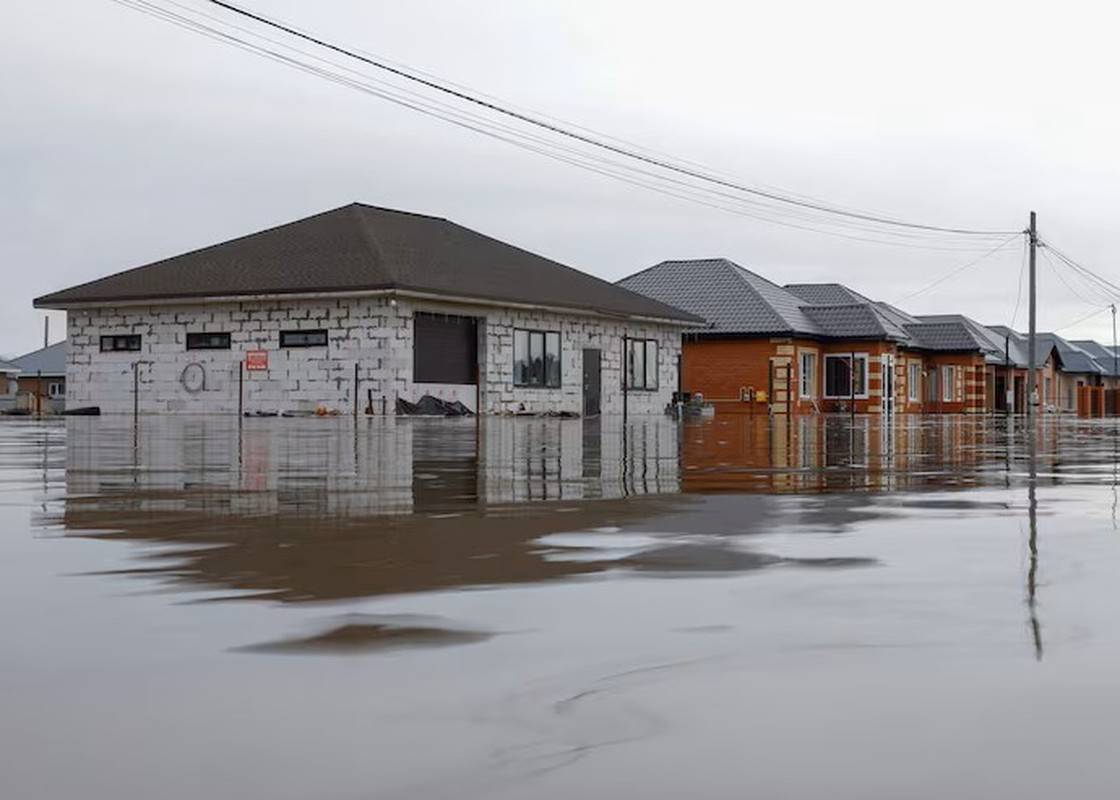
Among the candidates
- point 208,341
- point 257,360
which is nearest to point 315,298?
point 257,360

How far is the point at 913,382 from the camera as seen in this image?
6166 centimetres

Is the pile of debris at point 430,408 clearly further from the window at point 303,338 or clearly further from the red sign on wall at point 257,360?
the red sign on wall at point 257,360

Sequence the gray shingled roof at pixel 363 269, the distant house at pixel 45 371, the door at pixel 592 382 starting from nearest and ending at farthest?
1. the gray shingled roof at pixel 363 269
2. the door at pixel 592 382
3. the distant house at pixel 45 371

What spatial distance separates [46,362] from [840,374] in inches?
1904

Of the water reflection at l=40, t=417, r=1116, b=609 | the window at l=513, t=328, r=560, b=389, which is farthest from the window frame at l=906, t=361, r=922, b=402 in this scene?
the water reflection at l=40, t=417, r=1116, b=609

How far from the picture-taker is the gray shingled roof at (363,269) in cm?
3325

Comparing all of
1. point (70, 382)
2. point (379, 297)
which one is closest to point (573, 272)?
point (379, 297)

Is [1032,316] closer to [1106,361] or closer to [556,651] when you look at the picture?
[556,651]

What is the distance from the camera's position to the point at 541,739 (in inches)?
87.4

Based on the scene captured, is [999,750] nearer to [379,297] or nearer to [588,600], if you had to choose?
[588,600]

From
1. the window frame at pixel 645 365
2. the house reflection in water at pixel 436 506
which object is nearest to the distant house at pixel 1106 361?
the window frame at pixel 645 365

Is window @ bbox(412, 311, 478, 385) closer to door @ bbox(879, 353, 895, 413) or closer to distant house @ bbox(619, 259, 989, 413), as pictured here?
distant house @ bbox(619, 259, 989, 413)

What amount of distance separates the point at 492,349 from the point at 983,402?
38808mm

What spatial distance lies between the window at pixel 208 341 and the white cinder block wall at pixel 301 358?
13 centimetres
